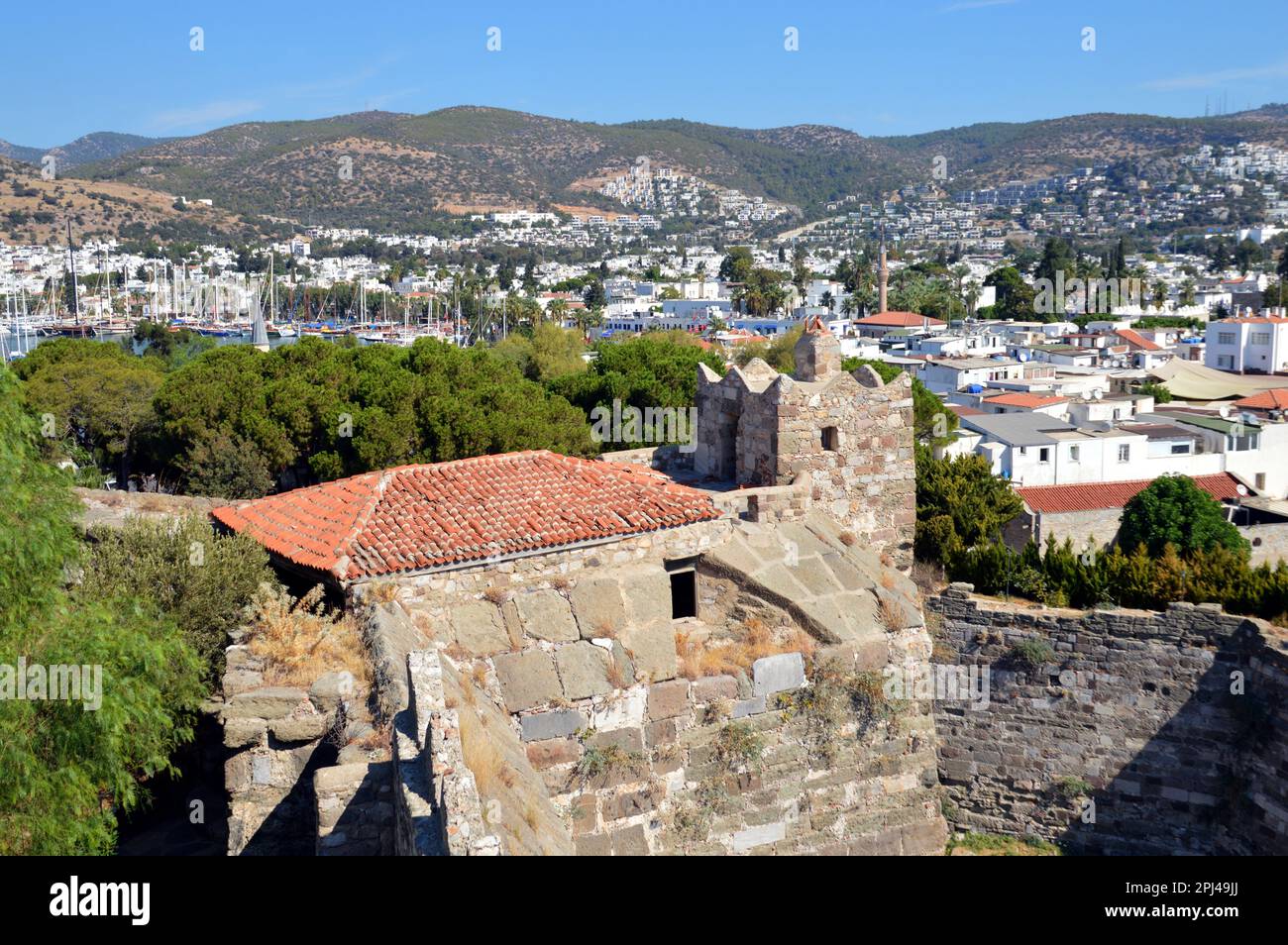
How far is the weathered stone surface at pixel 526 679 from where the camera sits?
1005 centimetres

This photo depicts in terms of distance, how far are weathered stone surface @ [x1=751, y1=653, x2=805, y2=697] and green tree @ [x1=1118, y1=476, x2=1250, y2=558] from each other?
66.0ft

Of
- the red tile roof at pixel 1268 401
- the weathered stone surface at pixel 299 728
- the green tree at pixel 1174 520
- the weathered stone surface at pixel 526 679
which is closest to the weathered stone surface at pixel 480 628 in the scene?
the weathered stone surface at pixel 526 679

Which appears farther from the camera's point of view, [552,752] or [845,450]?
[845,450]

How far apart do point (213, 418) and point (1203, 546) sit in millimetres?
23274

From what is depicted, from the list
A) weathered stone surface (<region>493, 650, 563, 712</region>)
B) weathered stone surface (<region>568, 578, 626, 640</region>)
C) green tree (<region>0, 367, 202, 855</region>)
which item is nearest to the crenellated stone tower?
weathered stone surface (<region>568, 578, 626, 640</region>)

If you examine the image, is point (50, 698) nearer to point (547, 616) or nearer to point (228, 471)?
point (547, 616)

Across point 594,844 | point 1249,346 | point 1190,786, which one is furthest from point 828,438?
point 1249,346

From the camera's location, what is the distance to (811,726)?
1137 centimetres

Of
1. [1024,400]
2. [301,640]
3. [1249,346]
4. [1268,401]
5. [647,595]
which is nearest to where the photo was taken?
[301,640]

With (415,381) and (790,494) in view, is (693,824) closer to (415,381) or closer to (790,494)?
(790,494)

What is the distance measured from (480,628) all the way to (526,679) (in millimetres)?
873

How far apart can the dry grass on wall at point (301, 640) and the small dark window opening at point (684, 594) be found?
12.7ft

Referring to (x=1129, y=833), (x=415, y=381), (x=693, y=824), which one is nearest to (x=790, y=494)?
(x=693, y=824)

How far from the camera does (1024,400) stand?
4828 centimetres
